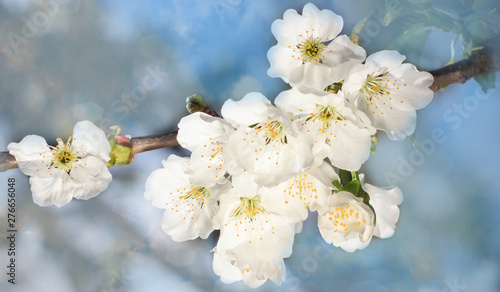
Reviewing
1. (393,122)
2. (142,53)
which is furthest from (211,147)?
(142,53)

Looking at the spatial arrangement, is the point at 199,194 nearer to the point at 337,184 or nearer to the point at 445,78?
the point at 337,184

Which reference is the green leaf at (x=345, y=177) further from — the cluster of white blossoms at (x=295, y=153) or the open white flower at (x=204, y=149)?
the open white flower at (x=204, y=149)

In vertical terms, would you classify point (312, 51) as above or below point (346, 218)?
above

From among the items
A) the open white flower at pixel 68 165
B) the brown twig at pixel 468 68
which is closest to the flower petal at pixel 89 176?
the open white flower at pixel 68 165

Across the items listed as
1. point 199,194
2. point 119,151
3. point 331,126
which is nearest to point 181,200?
point 199,194

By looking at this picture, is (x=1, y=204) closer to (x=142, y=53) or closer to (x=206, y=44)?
(x=142, y=53)

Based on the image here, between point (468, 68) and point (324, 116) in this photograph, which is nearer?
point (324, 116)

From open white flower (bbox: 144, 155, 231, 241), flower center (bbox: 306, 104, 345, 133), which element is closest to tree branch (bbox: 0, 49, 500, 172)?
open white flower (bbox: 144, 155, 231, 241)
